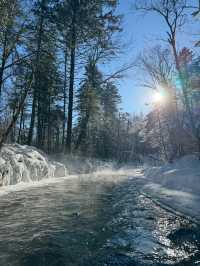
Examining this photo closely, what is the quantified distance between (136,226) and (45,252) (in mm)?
2120

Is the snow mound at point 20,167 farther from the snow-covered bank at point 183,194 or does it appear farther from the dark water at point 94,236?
the snow-covered bank at point 183,194

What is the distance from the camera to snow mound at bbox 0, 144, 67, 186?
11686 millimetres

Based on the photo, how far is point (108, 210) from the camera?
7391 millimetres

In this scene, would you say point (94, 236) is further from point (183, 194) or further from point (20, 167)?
point (20, 167)

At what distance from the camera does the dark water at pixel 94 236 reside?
13.2ft

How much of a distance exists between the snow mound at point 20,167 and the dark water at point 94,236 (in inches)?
149

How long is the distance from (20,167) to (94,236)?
8.67 m

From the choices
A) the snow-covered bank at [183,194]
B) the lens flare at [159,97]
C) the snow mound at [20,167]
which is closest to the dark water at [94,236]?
the snow-covered bank at [183,194]

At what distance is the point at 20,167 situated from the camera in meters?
13.0

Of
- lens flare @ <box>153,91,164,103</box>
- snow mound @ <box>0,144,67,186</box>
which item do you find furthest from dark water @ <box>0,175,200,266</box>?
lens flare @ <box>153,91,164,103</box>

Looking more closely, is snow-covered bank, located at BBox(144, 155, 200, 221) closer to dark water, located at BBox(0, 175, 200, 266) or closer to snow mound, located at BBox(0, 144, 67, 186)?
dark water, located at BBox(0, 175, 200, 266)

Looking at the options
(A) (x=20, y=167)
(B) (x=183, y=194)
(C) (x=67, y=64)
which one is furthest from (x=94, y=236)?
(C) (x=67, y=64)

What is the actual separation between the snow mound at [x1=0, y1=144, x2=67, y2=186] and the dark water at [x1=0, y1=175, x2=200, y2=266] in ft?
12.4

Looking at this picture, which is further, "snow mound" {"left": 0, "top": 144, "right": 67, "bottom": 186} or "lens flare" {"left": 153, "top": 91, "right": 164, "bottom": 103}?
"lens flare" {"left": 153, "top": 91, "right": 164, "bottom": 103}
